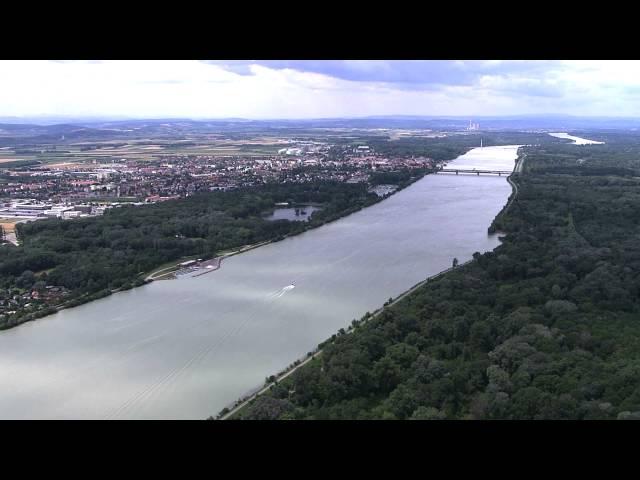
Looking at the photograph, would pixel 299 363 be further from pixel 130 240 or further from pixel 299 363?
pixel 130 240

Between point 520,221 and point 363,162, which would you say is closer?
point 520,221

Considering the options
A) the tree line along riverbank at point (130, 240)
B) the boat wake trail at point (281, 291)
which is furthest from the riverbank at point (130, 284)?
the boat wake trail at point (281, 291)

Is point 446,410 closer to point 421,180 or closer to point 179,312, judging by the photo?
point 179,312

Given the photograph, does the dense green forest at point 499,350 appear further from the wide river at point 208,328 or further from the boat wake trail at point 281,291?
the boat wake trail at point 281,291

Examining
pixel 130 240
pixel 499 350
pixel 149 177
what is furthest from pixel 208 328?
pixel 149 177

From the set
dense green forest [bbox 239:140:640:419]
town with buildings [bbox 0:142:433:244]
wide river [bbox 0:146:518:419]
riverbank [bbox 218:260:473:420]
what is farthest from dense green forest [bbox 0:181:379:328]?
dense green forest [bbox 239:140:640:419]
